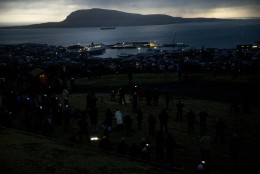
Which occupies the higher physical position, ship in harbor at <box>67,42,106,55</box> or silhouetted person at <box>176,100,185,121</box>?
silhouetted person at <box>176,100,185,121</box>

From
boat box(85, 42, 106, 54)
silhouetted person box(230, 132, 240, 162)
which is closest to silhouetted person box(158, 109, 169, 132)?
silhouetted person box(230, 132, 240, 162)

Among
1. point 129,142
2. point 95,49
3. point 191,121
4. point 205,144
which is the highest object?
point 205,144

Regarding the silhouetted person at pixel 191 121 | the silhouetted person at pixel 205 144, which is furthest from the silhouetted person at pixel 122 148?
the silhouetted person at pixel 191 121

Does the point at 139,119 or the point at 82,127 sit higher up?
the point at 82,127

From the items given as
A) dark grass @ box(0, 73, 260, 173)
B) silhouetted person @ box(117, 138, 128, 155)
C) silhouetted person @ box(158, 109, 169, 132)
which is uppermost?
silhouetted person @ box(158, 109, 169, 132)

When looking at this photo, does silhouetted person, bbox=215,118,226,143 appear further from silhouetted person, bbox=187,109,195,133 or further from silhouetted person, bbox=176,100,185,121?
silhouetted person, bbox=176,100,185,121

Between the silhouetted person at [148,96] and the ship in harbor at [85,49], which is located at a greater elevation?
the silhouetted person at [148,96]

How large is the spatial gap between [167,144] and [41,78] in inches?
686

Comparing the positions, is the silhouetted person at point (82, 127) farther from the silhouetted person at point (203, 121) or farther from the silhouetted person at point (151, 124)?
the silhouetted person at point (203, 121)

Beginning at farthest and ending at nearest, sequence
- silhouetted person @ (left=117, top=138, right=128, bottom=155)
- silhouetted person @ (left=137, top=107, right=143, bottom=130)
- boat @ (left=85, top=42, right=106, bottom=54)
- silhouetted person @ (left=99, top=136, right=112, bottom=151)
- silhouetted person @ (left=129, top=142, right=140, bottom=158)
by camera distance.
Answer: boat @ (left=85, top=42, right=106, bottom=54) < silhouetted person @ (left=137, top=107, right=143, bottom=130) < silhouetted person @ (left=99, top=136, right=112, bottom=151) < silhouetted person @ (left=117, top=138, right=128, bottom=155) < silhouetted person @ (left=129, top=142, right=140, bottom=158)

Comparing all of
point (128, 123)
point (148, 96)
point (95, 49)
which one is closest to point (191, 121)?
point (128, 123)

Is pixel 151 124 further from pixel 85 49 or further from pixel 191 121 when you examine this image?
pixel 85 49

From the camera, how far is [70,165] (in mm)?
Result: 12336

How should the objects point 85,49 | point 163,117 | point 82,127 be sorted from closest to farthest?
point 82,127, point 163,117, point 85,49
